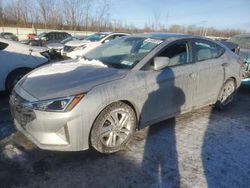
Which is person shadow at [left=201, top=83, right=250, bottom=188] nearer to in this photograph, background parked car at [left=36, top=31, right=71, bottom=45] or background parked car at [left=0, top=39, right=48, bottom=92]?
background parked car at [left=0, top=39, right=48, bottom=92]

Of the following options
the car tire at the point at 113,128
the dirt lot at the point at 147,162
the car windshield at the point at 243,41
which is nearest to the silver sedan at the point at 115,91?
the car tire at the point at 113,128

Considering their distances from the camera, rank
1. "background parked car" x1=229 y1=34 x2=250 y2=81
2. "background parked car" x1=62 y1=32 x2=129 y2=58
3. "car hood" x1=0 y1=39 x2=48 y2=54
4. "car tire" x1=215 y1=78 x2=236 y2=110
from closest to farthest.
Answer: "car tire" x1=215 y1=78 x2=236 y2=110, "car hood" x1=0 y1=39 x2=48 y2=54, "background parked car" x1=229 y1=34 x2=250 y2=81, "background parked car" x1=62 y1=32 x2=129 y2=58

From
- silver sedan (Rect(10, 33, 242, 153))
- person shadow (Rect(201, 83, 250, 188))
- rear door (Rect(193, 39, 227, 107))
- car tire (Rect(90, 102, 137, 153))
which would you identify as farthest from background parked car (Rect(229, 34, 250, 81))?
car tire (Rect(90, 102, 137, 153))

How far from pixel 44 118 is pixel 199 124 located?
2.69 metres

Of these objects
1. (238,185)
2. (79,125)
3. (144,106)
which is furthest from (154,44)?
(238,185)

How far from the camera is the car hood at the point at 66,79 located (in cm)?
282

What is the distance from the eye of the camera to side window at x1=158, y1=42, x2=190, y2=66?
374cm

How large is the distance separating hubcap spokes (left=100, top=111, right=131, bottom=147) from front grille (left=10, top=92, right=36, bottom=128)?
846 mm

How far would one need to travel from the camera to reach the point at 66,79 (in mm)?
3062

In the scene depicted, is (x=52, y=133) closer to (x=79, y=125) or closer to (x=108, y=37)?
(x=79, y=125)

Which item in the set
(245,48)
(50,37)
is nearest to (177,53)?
(245,48)

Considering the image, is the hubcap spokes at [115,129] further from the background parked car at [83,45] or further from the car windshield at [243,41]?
the background parked car at [83,45]

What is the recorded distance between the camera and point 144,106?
3.37 meters

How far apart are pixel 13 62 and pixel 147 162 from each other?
400 cm
